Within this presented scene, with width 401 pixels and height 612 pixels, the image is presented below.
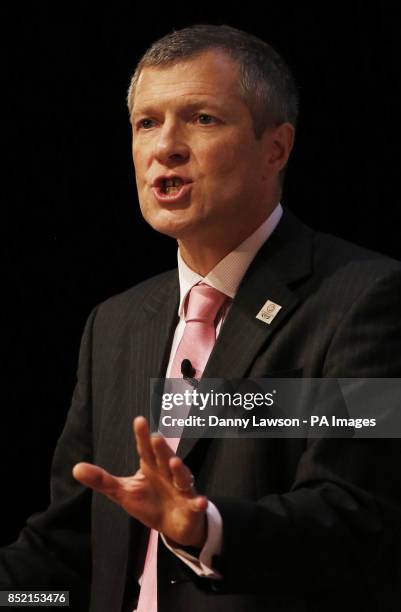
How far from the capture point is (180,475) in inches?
72.9

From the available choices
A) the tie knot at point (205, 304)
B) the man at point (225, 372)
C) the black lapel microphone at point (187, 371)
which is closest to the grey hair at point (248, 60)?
the man at point (225, 372)

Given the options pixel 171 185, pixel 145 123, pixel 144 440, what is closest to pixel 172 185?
Answer: pixel 171 185

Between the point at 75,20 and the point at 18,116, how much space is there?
1.24ft

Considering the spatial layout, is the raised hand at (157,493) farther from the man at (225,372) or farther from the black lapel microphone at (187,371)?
the black lapel microphone at (187,371)

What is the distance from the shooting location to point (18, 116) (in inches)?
136

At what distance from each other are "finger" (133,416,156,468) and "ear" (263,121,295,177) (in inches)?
42.4

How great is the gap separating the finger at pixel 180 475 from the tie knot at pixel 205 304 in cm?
77

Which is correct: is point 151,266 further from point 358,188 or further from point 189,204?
point 189,204

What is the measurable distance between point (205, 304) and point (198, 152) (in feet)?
1.28

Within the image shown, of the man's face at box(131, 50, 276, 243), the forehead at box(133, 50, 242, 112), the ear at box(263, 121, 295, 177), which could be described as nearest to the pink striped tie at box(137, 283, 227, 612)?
the man's face at box(131, 50, 276, 243)

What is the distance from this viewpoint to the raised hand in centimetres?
188

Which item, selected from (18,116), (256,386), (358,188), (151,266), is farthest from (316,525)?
(18,116)

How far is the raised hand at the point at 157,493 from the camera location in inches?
73.8

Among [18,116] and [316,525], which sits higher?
[18,116]
